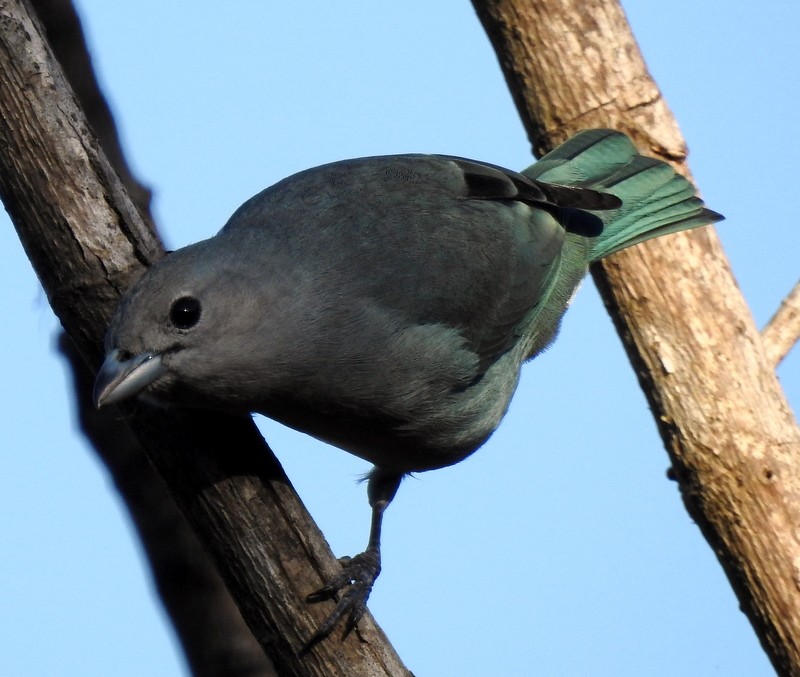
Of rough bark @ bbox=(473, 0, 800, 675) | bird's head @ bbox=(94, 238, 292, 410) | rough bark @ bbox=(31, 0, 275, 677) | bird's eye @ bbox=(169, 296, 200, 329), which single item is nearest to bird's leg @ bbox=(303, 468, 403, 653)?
bird's head @ bbox=(94, 238, 292, 410)

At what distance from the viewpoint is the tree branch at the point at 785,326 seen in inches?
219

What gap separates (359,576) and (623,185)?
2.56m

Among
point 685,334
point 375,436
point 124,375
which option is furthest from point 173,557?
point 685,334

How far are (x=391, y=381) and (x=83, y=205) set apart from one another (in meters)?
1.18

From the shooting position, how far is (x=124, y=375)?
3355 millimetres

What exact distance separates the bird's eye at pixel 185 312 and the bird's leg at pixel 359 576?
91 cm

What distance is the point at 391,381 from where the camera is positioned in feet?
12.9

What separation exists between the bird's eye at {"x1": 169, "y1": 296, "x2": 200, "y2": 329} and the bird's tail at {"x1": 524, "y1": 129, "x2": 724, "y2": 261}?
234cm

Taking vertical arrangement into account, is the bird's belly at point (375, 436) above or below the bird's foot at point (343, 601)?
above

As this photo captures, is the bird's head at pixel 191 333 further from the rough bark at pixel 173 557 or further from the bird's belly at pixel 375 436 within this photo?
the rough bark at pixel 173 557

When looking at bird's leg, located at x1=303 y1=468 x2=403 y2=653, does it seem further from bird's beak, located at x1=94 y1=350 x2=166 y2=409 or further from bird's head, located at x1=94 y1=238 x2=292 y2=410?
bird's beak, located at x1=94 y1=350 x2=166 y2=409

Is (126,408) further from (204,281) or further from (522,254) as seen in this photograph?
(522,254)

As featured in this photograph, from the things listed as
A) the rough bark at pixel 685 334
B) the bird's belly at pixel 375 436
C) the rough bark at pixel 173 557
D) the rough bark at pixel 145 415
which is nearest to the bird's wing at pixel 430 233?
the bird's belly at pixel 375 436

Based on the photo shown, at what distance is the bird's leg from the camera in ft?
11.3
